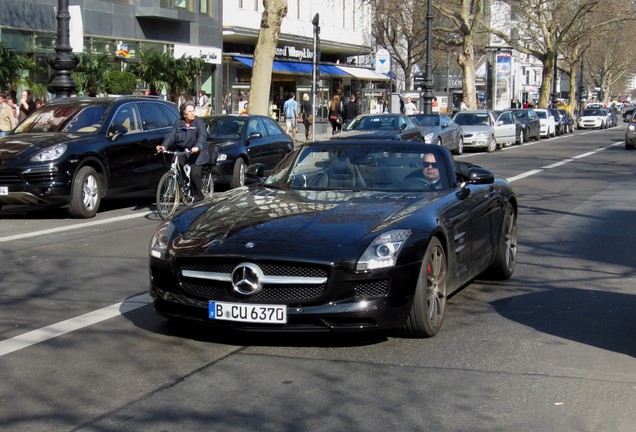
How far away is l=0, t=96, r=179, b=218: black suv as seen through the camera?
13547 mm

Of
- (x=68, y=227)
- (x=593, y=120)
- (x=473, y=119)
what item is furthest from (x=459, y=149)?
(x=593, y=120)

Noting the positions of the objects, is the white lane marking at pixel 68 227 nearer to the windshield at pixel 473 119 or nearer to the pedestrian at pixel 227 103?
the windshield at pixel 473 119

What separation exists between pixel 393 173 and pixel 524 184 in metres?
12.8

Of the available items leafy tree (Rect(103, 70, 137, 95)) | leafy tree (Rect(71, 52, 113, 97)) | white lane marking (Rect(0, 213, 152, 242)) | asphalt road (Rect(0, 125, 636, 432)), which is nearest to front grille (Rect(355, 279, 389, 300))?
asphalt road (Rect(0, 125, 636, 432))

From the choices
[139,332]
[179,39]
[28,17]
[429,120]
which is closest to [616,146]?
[429,120]

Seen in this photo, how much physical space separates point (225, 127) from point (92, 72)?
39.8ft

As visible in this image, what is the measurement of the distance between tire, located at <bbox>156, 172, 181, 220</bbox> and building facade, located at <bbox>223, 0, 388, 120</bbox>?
80.0 ft

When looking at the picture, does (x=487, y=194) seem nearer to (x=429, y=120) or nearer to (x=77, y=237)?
(x=77, y=237)

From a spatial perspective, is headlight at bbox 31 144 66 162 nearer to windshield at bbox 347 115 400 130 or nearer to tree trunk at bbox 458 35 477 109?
windshield at bbox 347 115 400 130

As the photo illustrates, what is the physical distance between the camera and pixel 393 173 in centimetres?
788

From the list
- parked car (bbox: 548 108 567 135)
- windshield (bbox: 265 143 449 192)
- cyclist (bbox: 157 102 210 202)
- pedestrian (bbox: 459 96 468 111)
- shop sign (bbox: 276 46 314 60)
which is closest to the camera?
windshield (bbox: 265 143 449 192)

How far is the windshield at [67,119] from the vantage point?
1477 centimetres

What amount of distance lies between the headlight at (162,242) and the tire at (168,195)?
6.92 meters

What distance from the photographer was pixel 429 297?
21.9 ft
